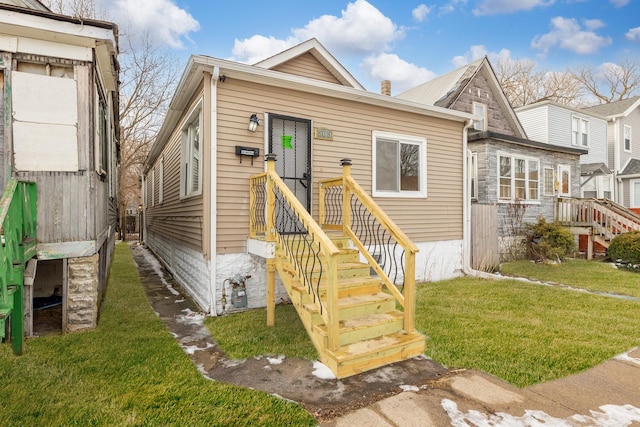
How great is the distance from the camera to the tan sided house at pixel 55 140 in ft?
13.2

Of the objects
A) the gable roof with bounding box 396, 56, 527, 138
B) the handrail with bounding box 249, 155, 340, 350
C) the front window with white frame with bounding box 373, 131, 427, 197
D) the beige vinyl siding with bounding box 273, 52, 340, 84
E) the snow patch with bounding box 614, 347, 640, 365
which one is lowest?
the snow patch with bounding box 614, 347, 640, 365

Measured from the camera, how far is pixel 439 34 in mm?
18562

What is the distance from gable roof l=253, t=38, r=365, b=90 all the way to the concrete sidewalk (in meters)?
6.92

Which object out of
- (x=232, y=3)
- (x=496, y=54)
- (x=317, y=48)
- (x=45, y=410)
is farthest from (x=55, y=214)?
(x=496, y=54)

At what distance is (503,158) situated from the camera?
38.1 ft

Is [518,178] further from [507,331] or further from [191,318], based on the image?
[191,318]

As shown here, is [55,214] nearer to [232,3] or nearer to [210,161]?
[210,161]

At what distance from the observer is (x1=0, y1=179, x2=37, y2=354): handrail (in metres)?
2.86

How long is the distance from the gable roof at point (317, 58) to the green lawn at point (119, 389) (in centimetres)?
600

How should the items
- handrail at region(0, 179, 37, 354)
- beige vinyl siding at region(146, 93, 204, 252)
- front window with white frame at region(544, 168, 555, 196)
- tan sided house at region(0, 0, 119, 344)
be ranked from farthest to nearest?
front window with white frame at region(544, 168, 555, 196), beige vinyl siding at region(146, 93, 204, 252), tan sided house at region(0, 0, 119, 344), handrail at region(0, 179, 37, 354)

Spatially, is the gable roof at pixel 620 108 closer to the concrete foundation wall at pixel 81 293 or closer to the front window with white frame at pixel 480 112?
the front window with white frame at pixel 480 112

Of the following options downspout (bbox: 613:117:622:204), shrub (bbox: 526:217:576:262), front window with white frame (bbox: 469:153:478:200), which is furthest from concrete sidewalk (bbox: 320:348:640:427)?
downspout (bbox: 613:117:622:204)

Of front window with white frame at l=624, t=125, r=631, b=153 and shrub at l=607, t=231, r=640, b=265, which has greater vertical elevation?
front window with white frame at l=624, t=125, r=631, b=153

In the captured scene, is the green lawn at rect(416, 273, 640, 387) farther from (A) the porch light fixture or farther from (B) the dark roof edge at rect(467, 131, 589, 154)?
(B) the dark roof edge at rect(467, 131, 589, 154)
